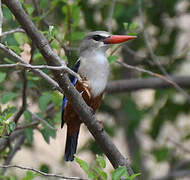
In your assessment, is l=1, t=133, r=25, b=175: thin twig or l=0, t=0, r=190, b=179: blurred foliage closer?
l=1, t=133, r=25, b=175: thin twig

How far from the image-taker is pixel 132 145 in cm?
516

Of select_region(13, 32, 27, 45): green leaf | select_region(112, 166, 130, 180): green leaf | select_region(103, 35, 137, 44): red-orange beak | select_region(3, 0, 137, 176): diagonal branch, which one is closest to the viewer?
select_region(3, 0, 137, 176): diagonal branch

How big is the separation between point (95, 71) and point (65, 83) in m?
1.22

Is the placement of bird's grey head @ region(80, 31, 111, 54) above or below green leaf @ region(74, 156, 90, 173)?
above

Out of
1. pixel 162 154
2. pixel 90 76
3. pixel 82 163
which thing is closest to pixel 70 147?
pixel 90 76

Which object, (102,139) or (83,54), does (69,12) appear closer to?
(83,54)

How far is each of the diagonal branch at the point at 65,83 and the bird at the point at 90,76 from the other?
0.63 m

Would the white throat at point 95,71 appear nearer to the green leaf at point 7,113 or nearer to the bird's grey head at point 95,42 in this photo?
the bird's grey head at point 95,42

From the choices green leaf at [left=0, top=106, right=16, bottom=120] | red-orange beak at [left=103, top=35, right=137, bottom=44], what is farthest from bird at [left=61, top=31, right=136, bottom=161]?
green leaf at [left=0, top=106, right=16, bottom=120]

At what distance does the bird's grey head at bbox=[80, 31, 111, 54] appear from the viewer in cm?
362

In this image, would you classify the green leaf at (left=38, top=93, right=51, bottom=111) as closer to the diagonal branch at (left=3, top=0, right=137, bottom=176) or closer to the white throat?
the white throat

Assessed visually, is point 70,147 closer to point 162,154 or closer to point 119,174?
point 162,154

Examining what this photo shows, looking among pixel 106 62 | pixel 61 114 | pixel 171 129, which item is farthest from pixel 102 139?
pixel 171 129

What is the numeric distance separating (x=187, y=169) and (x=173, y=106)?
0.70 m
